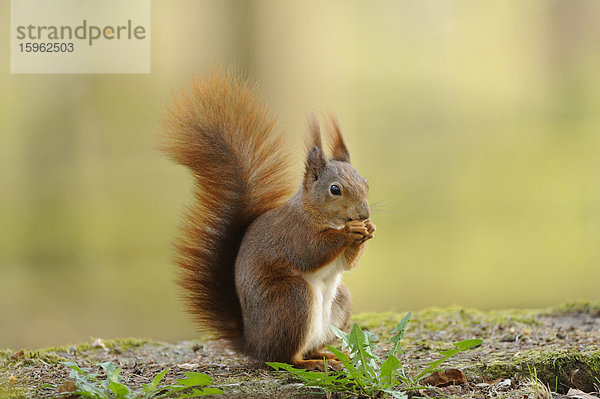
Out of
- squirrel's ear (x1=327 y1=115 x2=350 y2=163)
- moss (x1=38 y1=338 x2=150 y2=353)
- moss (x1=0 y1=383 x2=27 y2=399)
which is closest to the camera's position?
moss (x1=0 y1=383 x2=27 y2=399)

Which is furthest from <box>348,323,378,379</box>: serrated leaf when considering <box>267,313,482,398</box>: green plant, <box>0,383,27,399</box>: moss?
<box>0,383,27,399</box>: moss

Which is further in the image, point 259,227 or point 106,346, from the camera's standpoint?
point 106,346

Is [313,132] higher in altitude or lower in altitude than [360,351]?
higher

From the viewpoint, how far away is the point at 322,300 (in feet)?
6.36


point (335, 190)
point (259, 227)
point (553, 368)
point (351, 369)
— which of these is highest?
point (335, 190)

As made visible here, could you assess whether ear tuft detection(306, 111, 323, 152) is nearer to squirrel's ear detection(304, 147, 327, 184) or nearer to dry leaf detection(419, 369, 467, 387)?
squirrel's ear detection(304, 147, 327, 184)

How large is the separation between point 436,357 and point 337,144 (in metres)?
0.73

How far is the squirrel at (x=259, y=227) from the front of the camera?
1869mm

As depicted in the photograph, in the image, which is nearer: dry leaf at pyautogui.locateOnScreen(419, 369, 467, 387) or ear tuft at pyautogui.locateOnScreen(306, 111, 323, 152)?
dry leaf at pyautogui.locateOnScreen(419, 369, 467, 387)

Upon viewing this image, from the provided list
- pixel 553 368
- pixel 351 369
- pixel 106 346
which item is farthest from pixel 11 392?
pixel 553 368

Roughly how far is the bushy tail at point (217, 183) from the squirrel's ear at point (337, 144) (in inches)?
8.0

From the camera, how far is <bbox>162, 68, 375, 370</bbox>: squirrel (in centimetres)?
187

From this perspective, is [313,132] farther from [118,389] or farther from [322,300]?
[118,389]

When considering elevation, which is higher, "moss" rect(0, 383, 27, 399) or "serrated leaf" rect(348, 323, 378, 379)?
"serrated leaf" rect(348, 323, 378, 379)
